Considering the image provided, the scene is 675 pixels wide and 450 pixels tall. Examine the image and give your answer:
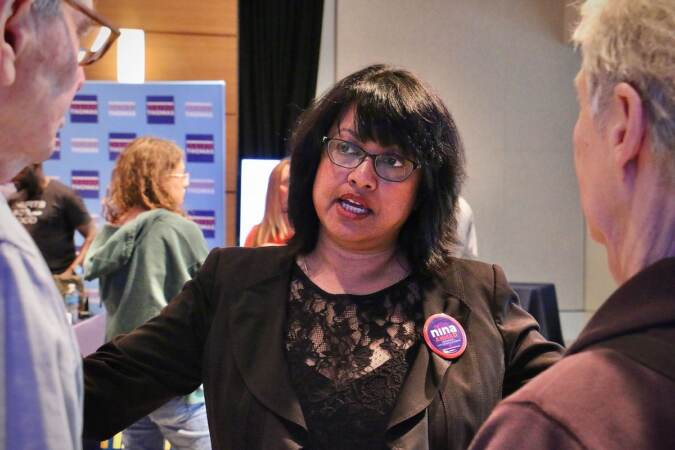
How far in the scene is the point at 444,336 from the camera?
1459 millimetres

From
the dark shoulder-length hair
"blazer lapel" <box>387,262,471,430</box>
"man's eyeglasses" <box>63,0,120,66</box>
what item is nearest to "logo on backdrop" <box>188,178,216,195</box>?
the dark shoulder-length hair

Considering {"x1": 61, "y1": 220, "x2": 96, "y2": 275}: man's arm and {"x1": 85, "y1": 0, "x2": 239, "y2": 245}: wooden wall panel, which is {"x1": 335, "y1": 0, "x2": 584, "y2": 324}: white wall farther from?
{"x1": 61, "y1": 220, "x2": 96, "y2": 275}: man's arm

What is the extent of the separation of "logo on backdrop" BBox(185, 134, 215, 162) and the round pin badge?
413 centimetres

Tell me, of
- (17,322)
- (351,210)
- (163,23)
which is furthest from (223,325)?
(163,23)

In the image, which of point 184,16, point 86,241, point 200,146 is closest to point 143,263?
point 86,241

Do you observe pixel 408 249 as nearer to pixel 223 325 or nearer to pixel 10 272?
pixel 223 325

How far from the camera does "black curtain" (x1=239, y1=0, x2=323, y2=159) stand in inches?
272

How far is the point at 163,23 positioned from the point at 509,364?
16.7ft

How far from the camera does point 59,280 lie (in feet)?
11.8

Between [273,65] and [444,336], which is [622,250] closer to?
[444,336]

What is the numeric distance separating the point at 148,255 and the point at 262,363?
1924mm

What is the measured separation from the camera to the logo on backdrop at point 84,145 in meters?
5.52

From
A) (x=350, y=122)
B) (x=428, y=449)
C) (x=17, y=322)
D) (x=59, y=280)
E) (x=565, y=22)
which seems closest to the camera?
(x=17, y=322)

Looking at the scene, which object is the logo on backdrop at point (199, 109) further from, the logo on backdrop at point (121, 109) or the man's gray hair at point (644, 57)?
the man's gray hair at point (644, 57)
